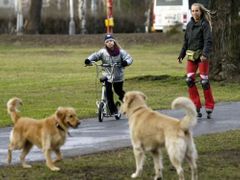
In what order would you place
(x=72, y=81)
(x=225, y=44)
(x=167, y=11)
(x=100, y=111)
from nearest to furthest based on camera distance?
(x=100, y=111) < (x=225, y=44) < (x=72, y=81) < (x=167, y=11)

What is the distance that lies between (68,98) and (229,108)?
444 cm

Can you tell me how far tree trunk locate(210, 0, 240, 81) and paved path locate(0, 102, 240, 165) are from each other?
5.50 m

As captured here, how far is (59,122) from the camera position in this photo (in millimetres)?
10234

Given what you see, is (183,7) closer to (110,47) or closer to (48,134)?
(110,47)

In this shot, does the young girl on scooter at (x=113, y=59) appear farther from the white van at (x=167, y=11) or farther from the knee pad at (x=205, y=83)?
Result: the white van at (x=167, y=11)

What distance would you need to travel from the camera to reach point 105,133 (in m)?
13.9

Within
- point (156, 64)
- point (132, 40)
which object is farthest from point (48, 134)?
point (132, 40)

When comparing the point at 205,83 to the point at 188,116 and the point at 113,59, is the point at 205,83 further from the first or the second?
the point at 188,116

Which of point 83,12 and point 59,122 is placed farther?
point 83,12

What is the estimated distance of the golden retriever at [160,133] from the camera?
29.6ft

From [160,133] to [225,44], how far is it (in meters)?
13.9

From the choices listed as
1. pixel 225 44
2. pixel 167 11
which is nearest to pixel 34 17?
pixel 167 11

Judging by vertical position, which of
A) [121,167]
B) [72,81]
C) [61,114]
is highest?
[61,114]

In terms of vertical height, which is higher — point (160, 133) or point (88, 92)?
point (160, 133)
